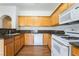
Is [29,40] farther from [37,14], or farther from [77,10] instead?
[77,10]

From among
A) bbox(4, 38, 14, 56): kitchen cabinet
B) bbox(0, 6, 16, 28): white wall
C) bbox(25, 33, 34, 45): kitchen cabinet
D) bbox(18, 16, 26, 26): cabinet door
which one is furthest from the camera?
bbox(18, 16, 26, 26): cabinet door

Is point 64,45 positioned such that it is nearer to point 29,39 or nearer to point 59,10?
point 59,10

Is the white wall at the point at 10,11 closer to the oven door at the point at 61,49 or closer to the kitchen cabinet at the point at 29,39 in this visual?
the kitchen cabinet at the point at 29,39

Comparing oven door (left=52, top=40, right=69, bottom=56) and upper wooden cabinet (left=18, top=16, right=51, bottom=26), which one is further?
upper wooden cabinet (left=18, top=16, right=51, bottom=26)

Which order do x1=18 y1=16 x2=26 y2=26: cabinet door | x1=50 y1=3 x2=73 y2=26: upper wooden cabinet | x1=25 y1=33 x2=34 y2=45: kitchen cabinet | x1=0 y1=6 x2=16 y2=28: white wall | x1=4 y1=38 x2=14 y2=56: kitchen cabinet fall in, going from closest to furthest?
1. x1=4 y1=38 x2=14 y2=56: kitchen cabinet
2. x1=50 y1=3 x2=73 y2=26: upper wooden cabinet
3. x1=0 y1=6 x2=16 y2=28: white wall
4. x1=25 y1=33 x2=34 y2=45: kitchen cabinet
5. x1=18 y1=16 x2=26 y2=26: cabinet door

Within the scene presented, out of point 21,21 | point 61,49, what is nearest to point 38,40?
point 21,21

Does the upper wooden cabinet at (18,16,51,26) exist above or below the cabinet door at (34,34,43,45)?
above

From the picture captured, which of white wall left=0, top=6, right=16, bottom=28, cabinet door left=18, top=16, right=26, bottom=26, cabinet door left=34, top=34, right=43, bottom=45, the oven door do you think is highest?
white wall left=0, top=6, right=16, bottom=28

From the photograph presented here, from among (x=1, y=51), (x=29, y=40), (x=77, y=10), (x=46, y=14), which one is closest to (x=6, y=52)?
(x=1, y=51)

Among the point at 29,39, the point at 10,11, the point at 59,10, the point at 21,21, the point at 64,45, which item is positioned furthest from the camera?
the point at 21,21

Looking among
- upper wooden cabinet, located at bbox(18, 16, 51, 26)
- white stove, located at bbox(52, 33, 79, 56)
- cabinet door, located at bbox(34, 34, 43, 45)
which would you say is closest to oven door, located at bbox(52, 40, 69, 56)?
white stove, located at bbox(52, 33, 79, 56)

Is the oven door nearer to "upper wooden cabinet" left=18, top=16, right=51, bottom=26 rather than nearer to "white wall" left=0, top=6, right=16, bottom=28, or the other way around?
"white wall" left=0, top=6, right=16, bottom=28

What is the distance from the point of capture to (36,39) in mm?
9562

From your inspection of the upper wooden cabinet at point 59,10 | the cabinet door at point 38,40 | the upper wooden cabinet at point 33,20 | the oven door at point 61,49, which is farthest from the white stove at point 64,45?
the upper wooden cabinet at point 33,20
